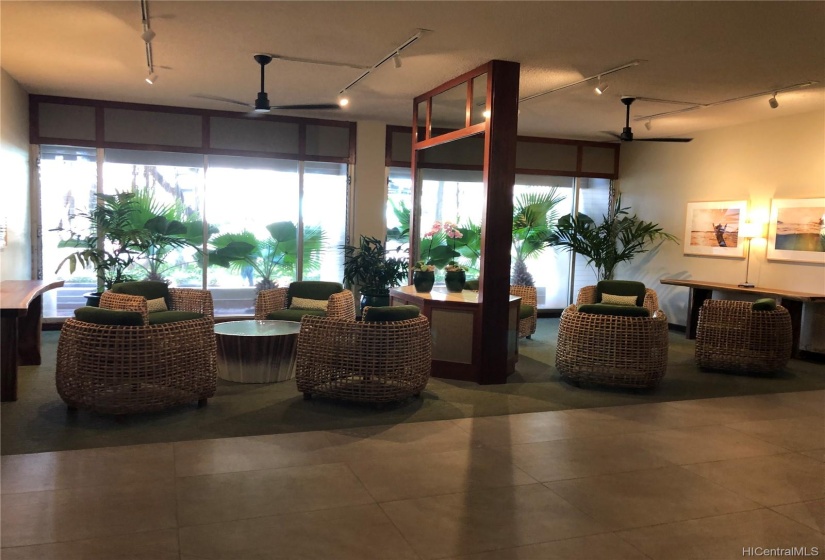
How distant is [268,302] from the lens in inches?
261

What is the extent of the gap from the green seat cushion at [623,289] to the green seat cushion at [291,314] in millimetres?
3589

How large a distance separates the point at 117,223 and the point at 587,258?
6.98 metres

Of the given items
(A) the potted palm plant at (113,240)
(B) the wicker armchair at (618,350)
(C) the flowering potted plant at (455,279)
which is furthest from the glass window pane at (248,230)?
(B) the wicker armchair at (618,350)

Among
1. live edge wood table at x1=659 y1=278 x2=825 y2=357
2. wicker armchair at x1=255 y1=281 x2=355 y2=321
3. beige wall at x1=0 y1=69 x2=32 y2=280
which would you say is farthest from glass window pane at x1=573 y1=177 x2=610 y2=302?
beige wall at x1=0 y1=69 x2=32 y2=280

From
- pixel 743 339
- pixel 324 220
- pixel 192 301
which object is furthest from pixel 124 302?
pixel 743 339

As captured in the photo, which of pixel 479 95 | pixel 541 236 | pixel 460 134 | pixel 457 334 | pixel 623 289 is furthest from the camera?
pixel 541 236

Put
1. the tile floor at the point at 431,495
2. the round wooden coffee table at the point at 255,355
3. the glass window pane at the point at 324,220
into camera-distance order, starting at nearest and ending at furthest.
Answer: the tile floor at the point at 431,495 < the round wooden coffee table at the point at 255,355 < the glass window pane at the point at 324,220

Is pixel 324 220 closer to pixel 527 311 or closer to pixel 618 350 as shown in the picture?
pixel 527 311

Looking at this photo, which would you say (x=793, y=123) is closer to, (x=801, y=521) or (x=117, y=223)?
(x=801, y=521)

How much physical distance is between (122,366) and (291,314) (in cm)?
240

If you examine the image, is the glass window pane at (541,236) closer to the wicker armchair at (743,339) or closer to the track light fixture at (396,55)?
the wicker armchair at (743,339)

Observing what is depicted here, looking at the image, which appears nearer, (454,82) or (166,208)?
(454,82)

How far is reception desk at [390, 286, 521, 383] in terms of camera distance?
5676mm

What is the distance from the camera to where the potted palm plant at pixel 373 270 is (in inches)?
327
